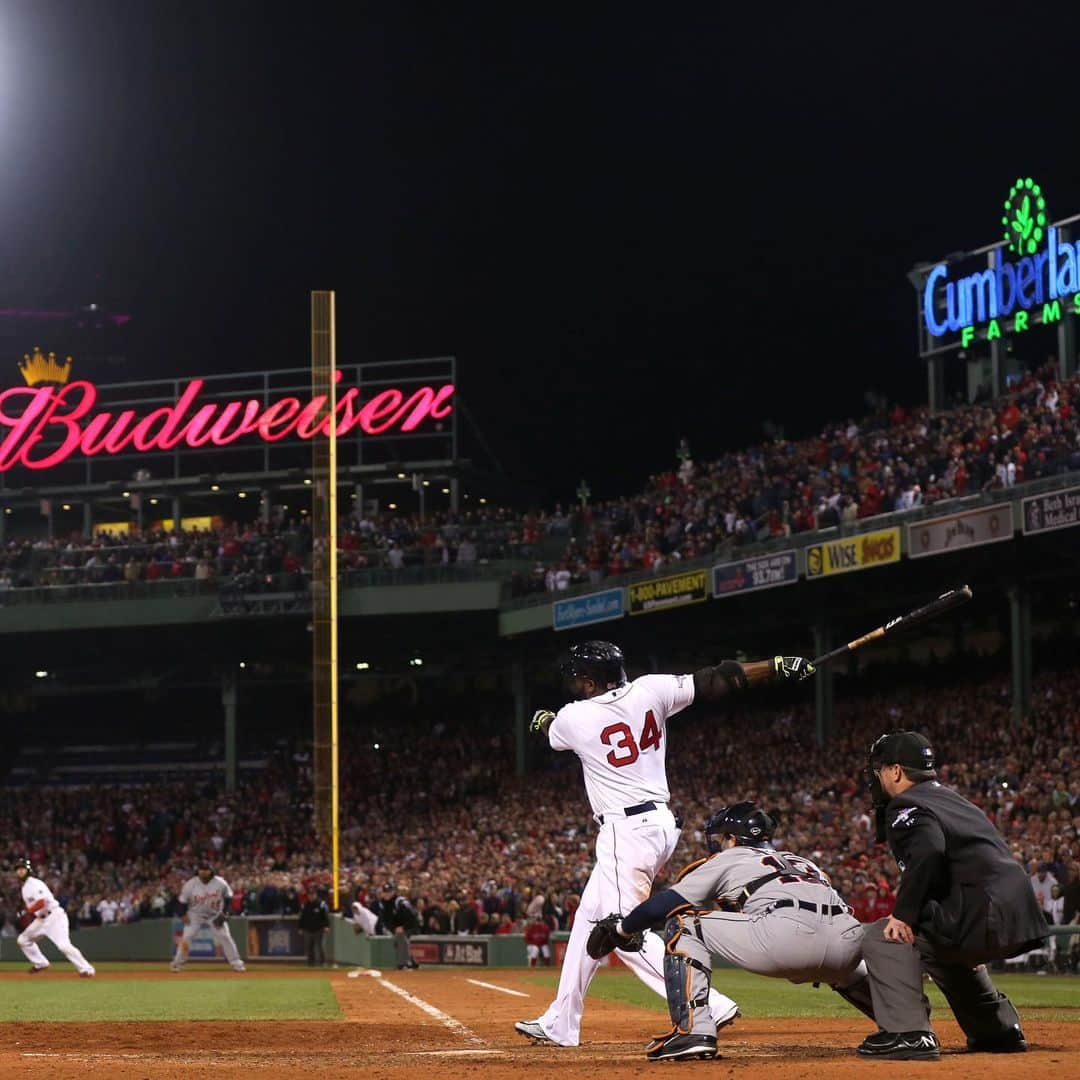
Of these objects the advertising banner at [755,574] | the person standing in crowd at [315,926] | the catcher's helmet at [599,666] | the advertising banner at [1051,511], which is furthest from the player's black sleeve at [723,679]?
the advertising banner at [755,574]

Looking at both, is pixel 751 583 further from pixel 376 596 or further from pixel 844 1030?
pixel 844 1030

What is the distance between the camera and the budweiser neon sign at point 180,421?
51.3 meters

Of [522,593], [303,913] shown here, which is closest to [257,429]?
[522,593]

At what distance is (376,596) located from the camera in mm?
43344

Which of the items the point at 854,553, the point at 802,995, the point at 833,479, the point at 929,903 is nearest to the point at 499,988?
the point at 802,995

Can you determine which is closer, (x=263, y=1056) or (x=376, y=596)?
(x=263, y=1056)

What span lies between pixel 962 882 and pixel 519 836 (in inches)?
1112

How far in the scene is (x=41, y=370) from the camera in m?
57.7

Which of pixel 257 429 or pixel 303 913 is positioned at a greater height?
pixel 257 429

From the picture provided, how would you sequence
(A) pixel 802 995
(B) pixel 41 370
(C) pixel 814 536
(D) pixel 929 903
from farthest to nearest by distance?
(B) pixel 41 370 < (C) pixel 814 536 < (A) pixel 802 995 < (D) pixel 929 903

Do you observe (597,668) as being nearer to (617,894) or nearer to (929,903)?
(617,894)

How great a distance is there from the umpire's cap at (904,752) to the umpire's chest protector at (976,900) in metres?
0.17

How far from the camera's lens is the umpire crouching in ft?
23.8

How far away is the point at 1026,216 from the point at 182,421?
2668 centimetres
